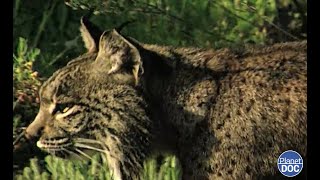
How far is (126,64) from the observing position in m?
4.99

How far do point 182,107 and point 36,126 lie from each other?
2.46 ft

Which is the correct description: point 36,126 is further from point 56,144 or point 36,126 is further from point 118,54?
point 118,54

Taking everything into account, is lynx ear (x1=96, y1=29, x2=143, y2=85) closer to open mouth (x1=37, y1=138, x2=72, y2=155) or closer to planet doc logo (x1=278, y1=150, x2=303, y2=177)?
open mouth (x1=37, y1=138, x2=72, y2=155)

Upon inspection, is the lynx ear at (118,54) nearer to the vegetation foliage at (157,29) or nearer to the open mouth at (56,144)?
Answer: the open mouth at (56,144)

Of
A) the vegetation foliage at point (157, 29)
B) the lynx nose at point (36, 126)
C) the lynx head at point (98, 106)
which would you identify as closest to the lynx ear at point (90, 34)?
the lynx head at point (98, 106)

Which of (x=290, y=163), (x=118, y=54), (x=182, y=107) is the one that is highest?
(x=118, y=54)

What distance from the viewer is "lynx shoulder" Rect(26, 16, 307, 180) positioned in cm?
493

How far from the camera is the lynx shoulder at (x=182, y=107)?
16.2 feet

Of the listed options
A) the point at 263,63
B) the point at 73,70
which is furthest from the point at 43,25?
the point at 263,63

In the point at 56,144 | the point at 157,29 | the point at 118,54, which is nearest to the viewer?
the point at 118,54

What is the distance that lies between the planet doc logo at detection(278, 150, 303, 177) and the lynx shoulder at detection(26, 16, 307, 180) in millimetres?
33

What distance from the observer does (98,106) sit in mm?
5016

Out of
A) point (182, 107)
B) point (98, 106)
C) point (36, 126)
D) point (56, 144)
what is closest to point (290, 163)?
point (182, 107)
